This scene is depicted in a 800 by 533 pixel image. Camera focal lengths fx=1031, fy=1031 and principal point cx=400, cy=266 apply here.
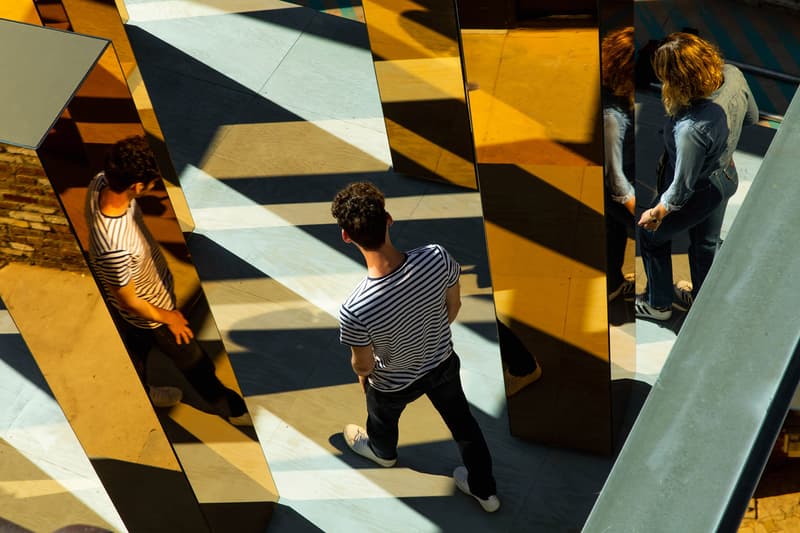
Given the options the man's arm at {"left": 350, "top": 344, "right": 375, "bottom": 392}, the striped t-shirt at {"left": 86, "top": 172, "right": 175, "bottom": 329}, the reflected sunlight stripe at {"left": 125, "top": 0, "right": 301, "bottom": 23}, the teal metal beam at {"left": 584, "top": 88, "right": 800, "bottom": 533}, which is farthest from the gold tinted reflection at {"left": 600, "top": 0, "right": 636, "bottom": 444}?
the reflected sunlight stripe at {"left": 125, "top": 0, "right": 301, "bottom": 23}

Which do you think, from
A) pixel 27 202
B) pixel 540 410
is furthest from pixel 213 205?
pixel 27 202

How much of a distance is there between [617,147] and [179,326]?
187 cm

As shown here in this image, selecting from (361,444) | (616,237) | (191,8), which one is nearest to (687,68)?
(616,237)

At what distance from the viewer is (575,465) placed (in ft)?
16.1

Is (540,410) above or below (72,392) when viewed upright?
below

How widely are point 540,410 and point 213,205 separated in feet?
9.10

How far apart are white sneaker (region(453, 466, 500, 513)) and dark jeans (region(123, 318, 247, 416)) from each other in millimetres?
1111

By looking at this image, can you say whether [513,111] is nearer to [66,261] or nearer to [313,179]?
[66,261]

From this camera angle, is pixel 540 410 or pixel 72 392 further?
pixel 540 410

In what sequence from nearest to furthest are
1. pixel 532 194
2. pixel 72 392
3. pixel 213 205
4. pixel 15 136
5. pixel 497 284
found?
1. pixel 15 136
2. pixel 72 392
3. pixel 532 194
4. pixel 497 284
5. pixel 213 205

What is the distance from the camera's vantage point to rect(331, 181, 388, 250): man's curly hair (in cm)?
367

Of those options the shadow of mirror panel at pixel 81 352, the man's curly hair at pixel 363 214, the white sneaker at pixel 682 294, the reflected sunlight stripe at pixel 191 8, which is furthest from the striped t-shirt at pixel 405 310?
the reflected sunlight stripe at pixel 191 8

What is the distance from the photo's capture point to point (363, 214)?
3.67 metres

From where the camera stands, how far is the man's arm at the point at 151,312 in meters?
3.28
